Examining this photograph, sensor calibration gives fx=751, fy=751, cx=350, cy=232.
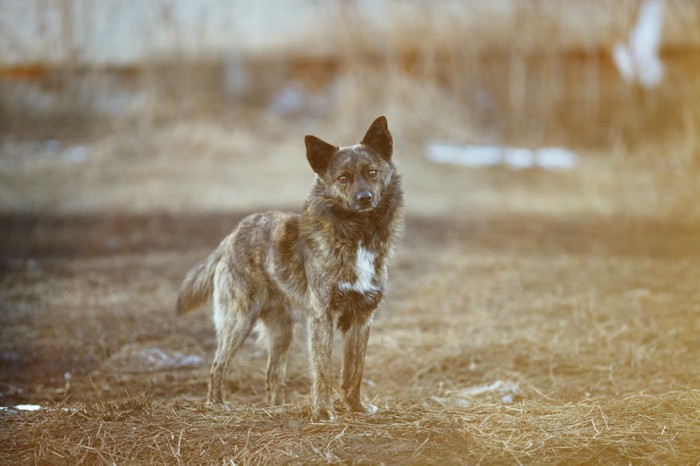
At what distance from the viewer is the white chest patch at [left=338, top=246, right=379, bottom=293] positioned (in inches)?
175

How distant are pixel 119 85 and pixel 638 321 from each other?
41.8 feet

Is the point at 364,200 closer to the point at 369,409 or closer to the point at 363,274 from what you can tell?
the point at 363,274

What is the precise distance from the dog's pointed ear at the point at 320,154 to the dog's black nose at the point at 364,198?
1.30 feet

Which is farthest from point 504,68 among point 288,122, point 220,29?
point 220,29

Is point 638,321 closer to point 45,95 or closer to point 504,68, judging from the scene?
point 504,68

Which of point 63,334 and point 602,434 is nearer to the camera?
point 602,434

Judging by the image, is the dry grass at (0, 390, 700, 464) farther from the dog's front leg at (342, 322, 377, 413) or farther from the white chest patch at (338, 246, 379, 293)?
the white chest patch at (338, 246, 379, 293)

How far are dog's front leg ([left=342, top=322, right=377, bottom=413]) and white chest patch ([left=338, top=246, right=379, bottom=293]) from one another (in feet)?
0.84

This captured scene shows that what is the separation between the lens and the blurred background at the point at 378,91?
555 inches

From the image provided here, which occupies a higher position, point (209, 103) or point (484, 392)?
point (209, 103)

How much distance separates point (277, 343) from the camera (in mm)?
5129

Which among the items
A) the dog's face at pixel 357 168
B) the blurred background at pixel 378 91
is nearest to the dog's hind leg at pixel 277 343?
the dog's face at pixel 357 168

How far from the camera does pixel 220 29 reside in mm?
16141

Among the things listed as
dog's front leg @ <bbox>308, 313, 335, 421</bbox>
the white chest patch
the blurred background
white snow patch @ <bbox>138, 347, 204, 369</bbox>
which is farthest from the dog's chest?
the blurred background
